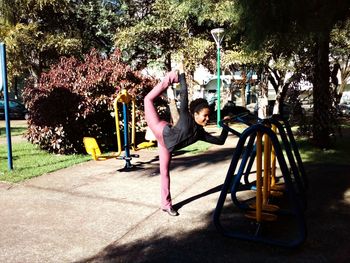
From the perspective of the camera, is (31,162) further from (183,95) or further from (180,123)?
(183,95)

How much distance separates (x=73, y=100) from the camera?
9109mm

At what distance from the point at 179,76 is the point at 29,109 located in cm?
609

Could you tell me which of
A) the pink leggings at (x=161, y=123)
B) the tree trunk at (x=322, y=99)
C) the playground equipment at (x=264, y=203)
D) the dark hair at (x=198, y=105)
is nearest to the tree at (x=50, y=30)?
the tree trunk at (x=322, y=99)

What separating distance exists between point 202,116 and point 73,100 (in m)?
5.44

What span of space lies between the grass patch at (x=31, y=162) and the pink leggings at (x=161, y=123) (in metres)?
3.01

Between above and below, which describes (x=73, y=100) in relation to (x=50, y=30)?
below

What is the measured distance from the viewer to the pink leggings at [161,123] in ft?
14.5

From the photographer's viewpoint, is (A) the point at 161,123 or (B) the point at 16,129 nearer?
(A) the point at 161,123

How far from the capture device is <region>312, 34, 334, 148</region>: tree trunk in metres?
8.86

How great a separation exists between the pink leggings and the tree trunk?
5.57m

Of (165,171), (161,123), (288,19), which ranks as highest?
(288,19)

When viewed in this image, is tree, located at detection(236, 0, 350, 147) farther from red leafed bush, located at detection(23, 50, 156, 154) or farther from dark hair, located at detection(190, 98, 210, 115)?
red leafed bush, located at detection(23, 50, 156, 154)

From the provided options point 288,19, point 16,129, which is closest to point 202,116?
point 288,19

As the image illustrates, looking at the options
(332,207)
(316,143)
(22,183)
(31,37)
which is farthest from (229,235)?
(31,37)
